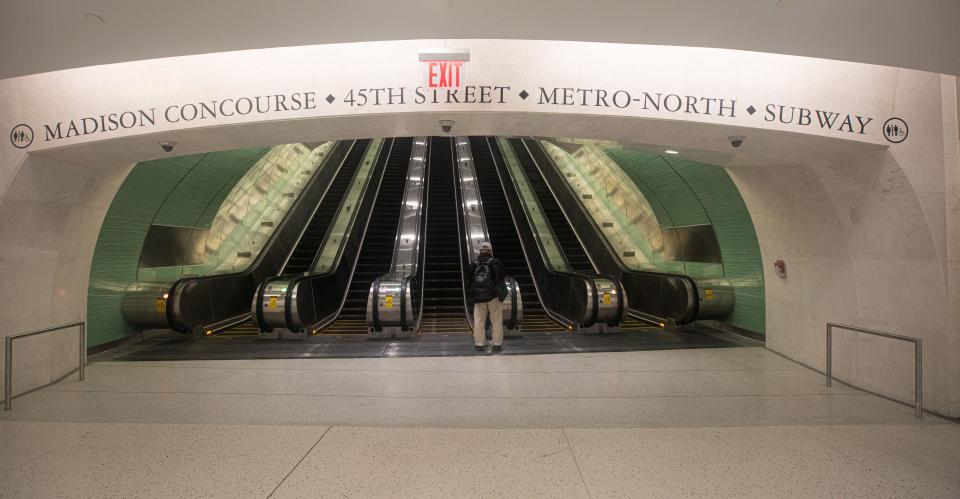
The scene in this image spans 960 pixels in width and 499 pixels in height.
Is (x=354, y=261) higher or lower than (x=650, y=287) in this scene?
higher

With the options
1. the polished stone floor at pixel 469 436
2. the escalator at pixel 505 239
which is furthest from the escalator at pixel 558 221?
the polished stone floor at pixel 469 436

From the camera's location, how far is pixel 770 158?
4.64 meters

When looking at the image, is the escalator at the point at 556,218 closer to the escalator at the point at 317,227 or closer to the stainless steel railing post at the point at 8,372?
the escalator at the point at 317,227

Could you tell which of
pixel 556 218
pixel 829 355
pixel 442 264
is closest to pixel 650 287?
pixel 829 355

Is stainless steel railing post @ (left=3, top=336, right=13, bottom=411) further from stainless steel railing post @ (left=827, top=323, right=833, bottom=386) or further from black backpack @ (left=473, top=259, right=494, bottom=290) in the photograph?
stainless steel railing post @ (left=827, top=323, right=833, bottom=386)

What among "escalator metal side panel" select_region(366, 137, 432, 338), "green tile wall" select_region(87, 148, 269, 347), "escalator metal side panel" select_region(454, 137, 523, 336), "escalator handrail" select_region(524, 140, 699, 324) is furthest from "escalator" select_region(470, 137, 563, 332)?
"green tile wall" select_region(87, 148, 269, 347)

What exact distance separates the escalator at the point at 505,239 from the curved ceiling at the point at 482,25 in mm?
5583

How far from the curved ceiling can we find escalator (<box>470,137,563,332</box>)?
5.58 metres

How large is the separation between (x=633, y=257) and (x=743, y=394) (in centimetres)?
586

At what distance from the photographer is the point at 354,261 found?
10.5 metres

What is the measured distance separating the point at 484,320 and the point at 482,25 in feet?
13.3

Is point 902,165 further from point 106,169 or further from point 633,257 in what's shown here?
point 106,169

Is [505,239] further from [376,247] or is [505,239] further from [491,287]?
[491,287]

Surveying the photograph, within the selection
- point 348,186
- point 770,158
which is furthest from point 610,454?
point 348,186
